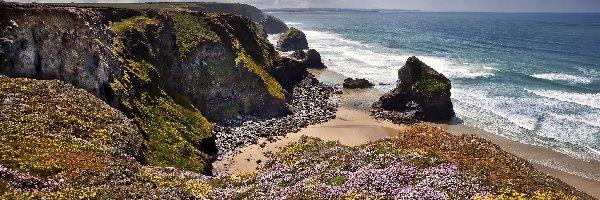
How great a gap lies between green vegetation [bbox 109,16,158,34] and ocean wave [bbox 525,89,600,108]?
223 feet

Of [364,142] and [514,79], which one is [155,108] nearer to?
[364,142]

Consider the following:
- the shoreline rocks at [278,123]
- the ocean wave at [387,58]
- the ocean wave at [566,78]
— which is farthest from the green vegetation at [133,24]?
the ocean wave at [566,78]

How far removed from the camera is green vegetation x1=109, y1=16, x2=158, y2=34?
5131 centimetres

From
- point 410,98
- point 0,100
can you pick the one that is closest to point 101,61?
point 0,100

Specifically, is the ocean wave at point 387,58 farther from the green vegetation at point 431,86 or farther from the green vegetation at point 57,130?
the green vegetation at point 57,130

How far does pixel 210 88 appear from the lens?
192 ft

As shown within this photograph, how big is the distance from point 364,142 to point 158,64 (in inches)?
1073

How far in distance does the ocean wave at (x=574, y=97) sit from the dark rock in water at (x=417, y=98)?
82.9ft

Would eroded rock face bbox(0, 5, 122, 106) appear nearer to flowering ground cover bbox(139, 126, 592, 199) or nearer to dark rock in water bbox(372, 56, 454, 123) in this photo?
flowering ground cover bbox(139, 126, 592, 199)

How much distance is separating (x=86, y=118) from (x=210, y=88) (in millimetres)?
28915

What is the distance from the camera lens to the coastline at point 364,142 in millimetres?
45219

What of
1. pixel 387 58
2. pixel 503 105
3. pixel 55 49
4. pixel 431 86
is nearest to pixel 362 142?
pixel 431 86

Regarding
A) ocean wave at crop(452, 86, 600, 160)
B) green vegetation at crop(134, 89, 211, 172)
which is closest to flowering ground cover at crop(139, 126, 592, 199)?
green vegetation at crop(134, 89, 211, 172)

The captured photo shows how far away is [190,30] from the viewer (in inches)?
2477
